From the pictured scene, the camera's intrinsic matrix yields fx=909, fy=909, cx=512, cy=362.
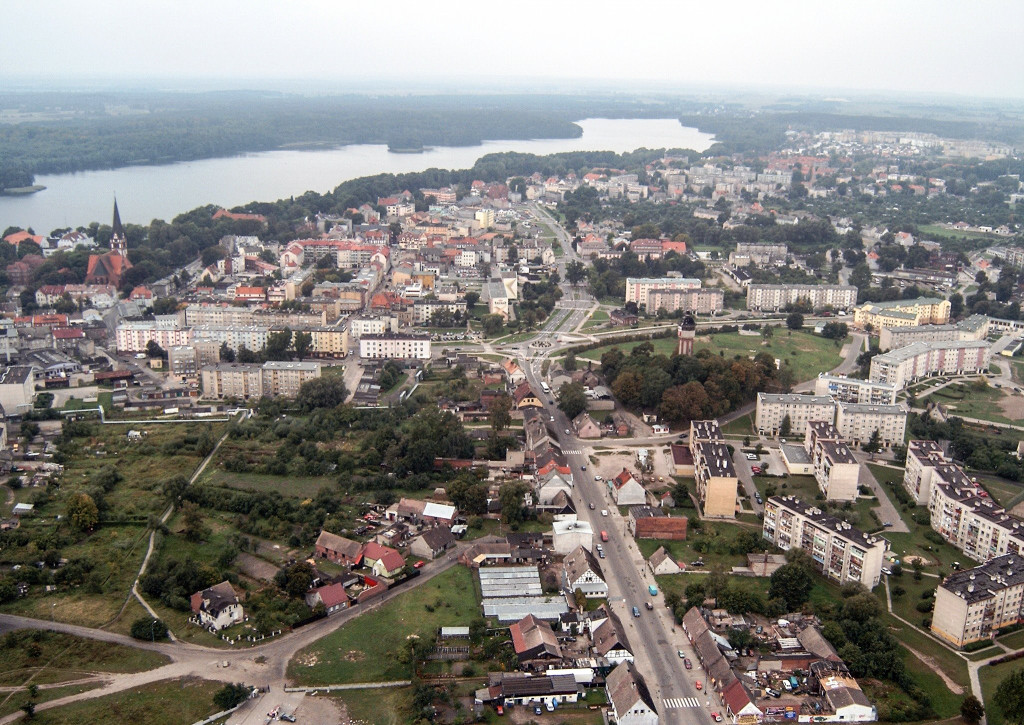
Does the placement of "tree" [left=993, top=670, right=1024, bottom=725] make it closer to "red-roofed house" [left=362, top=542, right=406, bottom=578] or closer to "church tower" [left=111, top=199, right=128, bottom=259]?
"red-roofed house" [left=362, top=542, right=406, bottom=578]

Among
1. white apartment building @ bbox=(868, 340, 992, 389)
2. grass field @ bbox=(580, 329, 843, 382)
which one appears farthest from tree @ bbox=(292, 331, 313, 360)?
white apartment building @ bbox=(868, 340, 992, 389)

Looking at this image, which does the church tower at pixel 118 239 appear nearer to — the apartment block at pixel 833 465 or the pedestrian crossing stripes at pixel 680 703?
the apartment block at pixel 833 465

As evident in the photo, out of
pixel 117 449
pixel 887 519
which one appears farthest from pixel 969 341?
pixel 117 449

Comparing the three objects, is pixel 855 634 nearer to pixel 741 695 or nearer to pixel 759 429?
Result: pixel 741 695

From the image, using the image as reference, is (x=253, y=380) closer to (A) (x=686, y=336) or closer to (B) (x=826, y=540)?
(A) (x=686, y=336)

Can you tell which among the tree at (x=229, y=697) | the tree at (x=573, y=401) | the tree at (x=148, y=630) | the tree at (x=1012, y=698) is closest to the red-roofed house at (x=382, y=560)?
the tree at (x=148, y=630)

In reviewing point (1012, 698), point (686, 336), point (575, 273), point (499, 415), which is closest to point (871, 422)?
point (686, 336)
